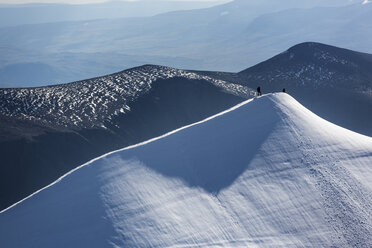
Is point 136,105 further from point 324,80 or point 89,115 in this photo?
point 324,80

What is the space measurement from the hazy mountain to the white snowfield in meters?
25.4

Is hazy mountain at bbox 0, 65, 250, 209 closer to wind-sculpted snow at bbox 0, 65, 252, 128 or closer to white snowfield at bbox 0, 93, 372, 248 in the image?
wind-sculpted snow at bbox 0, 65, 252, 128

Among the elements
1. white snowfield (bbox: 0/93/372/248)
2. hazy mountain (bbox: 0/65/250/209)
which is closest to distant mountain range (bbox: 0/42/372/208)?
hazy mountain (bbox: 0/65/250/209)

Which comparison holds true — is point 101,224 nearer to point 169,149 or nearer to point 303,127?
point 169,149

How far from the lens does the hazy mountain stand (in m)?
61.6

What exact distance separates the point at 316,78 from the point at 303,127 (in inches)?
2578

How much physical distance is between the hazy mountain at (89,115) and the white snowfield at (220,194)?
25448 millimetres

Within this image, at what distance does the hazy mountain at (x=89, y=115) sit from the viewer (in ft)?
202

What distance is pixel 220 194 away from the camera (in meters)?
34.0

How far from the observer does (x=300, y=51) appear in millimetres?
113000

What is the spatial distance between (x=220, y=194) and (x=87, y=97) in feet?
178

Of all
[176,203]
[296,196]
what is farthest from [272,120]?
[176,203]

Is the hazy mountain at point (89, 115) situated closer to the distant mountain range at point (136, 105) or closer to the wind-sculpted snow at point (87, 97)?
the wind-sculpted snow at point (87, 97)

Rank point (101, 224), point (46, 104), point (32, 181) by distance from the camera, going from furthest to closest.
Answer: point (46, 104) → point (32, 181) → point (101, 224)
